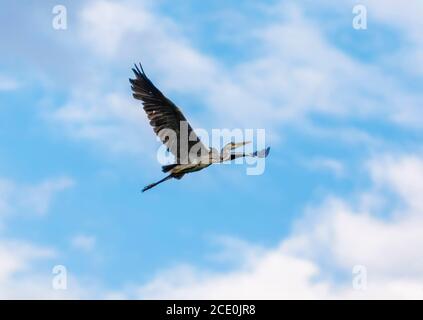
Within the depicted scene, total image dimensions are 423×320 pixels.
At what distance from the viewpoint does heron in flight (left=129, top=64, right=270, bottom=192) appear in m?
28.7

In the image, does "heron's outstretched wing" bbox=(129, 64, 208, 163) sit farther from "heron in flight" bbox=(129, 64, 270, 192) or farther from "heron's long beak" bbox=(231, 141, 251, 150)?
"heron's long beak" bbox=(231, 141, 251, 150)

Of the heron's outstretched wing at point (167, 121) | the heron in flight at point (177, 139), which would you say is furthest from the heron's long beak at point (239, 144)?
the heron's outstretched wing at point (167, 121)

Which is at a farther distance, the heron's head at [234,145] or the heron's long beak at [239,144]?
the heron's long beak at [239,144]

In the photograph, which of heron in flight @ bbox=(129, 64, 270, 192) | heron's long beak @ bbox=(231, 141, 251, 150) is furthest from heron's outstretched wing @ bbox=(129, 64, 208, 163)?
heron's long beak @ bbox=(231, 141, 251, 150)

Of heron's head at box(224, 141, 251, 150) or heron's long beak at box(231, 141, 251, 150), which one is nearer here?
heron's head at box(224, 141, 251, 150)

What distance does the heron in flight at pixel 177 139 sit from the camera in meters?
28.7

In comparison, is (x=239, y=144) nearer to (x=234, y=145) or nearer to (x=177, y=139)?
(x=234, y=145)

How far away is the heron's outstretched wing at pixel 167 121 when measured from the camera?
28812 millimetres

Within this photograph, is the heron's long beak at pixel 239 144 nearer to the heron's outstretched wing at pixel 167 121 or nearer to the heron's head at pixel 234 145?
the heron's head at pixel 234 145

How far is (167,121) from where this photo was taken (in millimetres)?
29062

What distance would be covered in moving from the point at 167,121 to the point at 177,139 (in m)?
0.64
